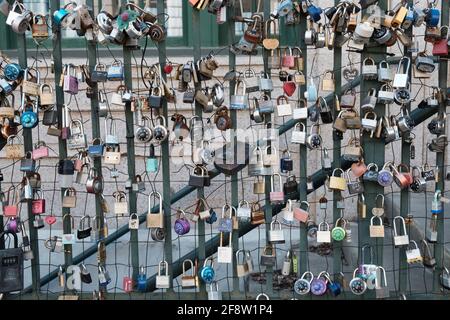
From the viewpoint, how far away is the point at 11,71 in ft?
10.1

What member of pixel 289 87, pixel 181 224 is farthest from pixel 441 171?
pixel 181 224

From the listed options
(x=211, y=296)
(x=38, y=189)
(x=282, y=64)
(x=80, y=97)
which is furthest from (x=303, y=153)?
(x=80, y=97)

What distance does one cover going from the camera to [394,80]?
9.95ft

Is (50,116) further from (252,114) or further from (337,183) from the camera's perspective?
(337,183)

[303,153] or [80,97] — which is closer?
[303,153]

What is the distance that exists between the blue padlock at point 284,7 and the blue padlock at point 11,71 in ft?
4.50

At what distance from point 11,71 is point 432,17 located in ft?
7.06

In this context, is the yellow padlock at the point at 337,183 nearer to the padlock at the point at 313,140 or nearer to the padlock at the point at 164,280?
Answer: the padlock at the point at 313,140

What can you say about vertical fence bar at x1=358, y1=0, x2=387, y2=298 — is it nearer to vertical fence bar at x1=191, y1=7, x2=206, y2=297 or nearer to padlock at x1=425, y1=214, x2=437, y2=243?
padlock at x1=425, y1=214, x2=437, y2=243

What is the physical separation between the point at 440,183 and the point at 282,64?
1062 mm

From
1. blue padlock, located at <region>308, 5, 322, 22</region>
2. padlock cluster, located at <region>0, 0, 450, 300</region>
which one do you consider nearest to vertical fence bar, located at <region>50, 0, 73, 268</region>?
padlock cluster, located at <region>0, 0, 450, 300</region>

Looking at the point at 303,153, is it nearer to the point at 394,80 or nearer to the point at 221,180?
the point at 394,80

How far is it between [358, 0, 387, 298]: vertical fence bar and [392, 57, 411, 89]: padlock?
0.32ft

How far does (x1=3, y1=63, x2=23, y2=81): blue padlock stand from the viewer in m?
3.07
